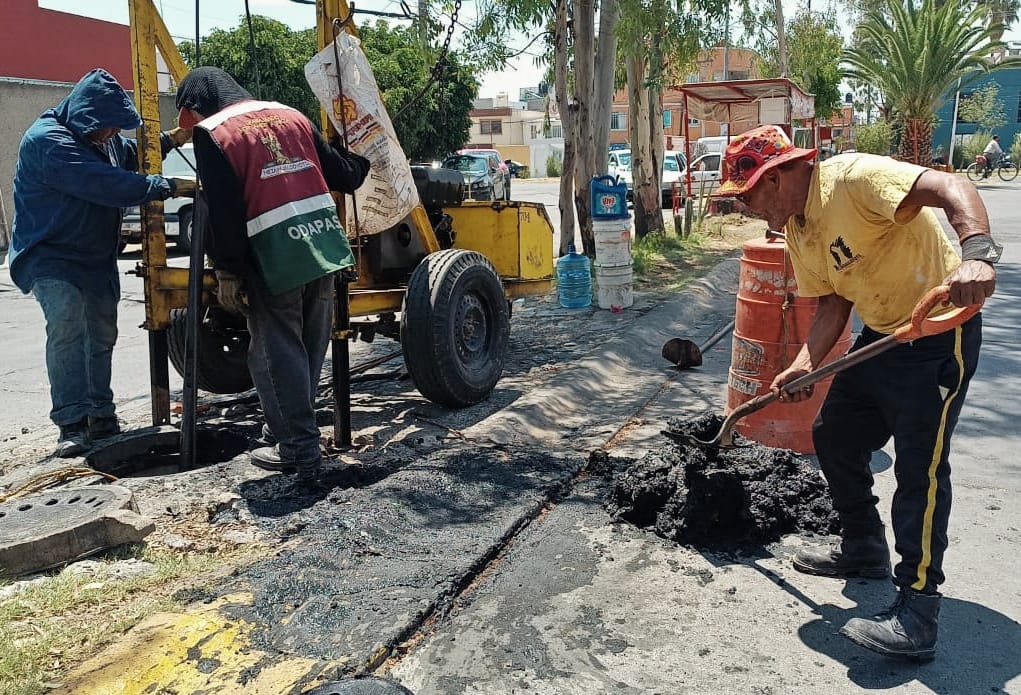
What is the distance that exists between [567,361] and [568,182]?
541 cm

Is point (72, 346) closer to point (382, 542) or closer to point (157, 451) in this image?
point (157, 451)

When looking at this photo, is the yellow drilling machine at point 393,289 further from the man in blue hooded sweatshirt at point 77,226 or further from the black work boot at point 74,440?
the black work boot at point 74,440

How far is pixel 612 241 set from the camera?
9.75 meters

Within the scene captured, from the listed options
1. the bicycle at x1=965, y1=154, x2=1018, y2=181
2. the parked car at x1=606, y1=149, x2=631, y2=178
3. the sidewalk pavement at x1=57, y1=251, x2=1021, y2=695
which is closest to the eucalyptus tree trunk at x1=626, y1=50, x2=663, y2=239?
the sidewalk pavement at x1=57, y1=251, x2=1021, y2=695

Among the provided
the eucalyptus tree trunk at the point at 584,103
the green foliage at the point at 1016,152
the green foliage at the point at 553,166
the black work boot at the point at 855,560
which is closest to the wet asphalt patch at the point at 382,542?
the black work boot at the point at 855,560

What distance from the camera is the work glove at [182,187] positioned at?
517cm

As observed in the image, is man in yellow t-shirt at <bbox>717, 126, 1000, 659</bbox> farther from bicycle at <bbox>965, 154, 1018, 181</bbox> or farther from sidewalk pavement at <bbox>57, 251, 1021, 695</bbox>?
bicycle at <bbox>965, 154, 1018, 181</bbox>

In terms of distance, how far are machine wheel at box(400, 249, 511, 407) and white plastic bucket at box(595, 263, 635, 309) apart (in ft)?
11.4

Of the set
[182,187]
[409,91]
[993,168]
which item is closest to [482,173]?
[409,91]

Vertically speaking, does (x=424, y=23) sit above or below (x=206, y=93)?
above

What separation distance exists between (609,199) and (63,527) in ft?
23.3

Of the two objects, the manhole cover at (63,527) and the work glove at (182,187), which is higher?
the work glove at (182,187)

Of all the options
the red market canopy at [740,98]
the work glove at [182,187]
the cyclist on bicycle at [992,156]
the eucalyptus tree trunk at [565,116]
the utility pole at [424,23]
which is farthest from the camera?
the cyclist on bicycle at [992,156]

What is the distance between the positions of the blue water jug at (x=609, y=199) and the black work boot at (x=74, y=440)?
5929 mm
